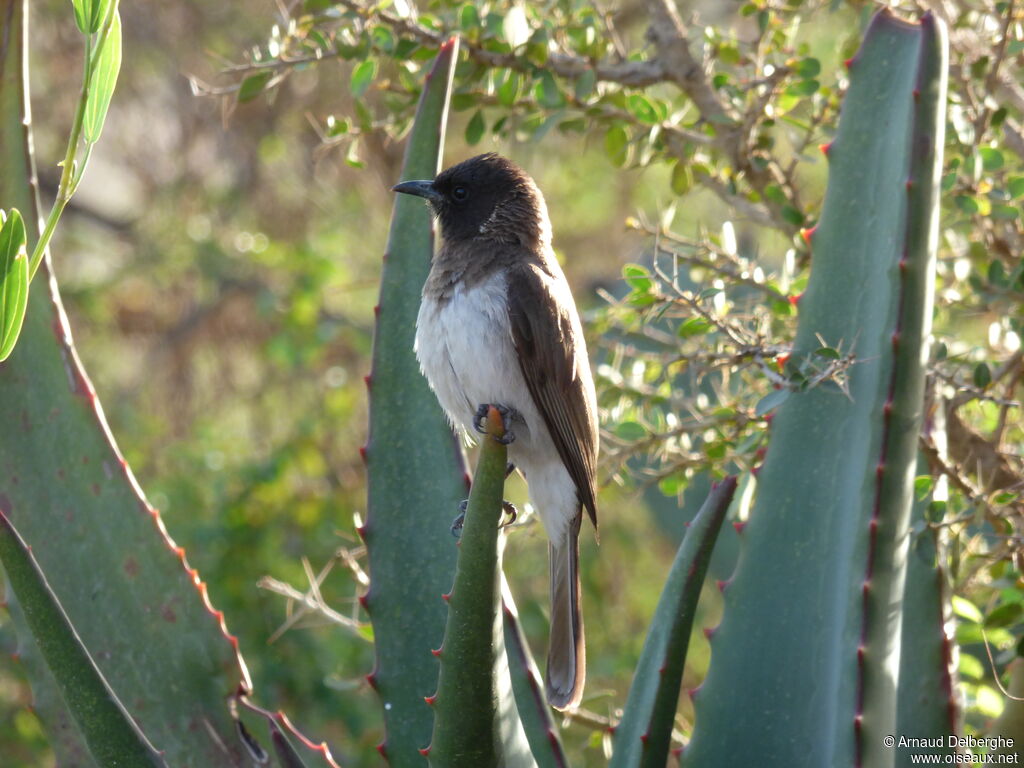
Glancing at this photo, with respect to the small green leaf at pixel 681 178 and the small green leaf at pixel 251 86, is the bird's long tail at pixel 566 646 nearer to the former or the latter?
the small green leaf at pixel 681 178

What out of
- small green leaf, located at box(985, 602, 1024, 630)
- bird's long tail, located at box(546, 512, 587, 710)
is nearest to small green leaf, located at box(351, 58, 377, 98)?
bird's long tail, located at box(546, 512, 587, 710)

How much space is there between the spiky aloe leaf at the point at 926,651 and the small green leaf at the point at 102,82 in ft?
5.78

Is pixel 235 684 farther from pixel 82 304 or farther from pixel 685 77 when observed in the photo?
pixel 82 304

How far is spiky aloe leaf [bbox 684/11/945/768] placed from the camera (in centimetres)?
229

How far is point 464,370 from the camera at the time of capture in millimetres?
2953

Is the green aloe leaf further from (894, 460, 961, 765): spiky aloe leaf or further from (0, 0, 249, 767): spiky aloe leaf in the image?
(894, 460, 961, 765): spiky aloe leaf

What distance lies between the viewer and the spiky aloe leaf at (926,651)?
2484 mm

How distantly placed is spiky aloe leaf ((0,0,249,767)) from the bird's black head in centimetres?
113

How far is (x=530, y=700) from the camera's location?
96.7 inches

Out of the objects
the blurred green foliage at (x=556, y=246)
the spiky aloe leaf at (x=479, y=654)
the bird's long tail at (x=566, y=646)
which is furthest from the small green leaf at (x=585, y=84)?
the spiky aloe leaf at (x=479, y=654)

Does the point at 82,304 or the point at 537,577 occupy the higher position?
the point at 82,304

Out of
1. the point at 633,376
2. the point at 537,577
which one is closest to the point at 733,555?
the point at 633,376

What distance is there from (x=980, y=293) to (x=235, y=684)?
2.21m

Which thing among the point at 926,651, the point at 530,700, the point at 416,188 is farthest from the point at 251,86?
the point at 926,651
